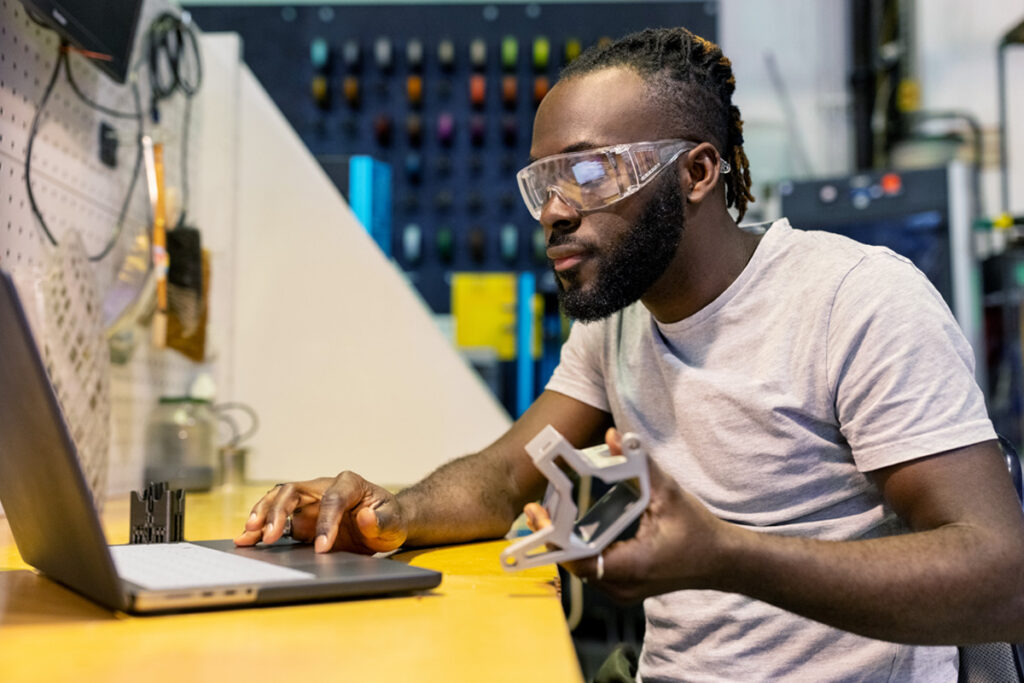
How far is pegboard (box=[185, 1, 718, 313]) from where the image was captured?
5.04 metres

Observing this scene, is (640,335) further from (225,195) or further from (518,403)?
(518,403)

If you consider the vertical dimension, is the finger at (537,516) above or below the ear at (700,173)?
below

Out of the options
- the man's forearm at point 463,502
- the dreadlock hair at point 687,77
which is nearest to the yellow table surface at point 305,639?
the man's forearm at point 463,502

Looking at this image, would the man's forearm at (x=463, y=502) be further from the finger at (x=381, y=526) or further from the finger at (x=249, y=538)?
the finger at (x=249, y=538)

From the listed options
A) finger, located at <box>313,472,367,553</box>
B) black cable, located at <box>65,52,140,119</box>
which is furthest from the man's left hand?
black cable, located at <box>65,52,140,119</box>

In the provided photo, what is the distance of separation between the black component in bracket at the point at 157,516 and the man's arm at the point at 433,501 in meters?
0.11

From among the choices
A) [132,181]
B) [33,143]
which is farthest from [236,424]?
[33,143]

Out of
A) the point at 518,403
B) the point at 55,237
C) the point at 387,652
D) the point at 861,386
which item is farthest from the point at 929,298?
the point at 518,403

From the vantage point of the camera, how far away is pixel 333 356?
2543 mm

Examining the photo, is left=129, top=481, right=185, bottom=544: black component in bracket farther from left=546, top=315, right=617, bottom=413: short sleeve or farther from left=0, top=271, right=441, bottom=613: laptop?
left=546, top=315, right=617, bottom=413: short sleeve

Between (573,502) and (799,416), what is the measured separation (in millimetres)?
545

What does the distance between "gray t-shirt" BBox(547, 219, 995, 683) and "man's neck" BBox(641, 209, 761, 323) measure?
0.03 meters

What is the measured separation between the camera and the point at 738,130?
1438 mm

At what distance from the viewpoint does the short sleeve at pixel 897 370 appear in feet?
3.16
